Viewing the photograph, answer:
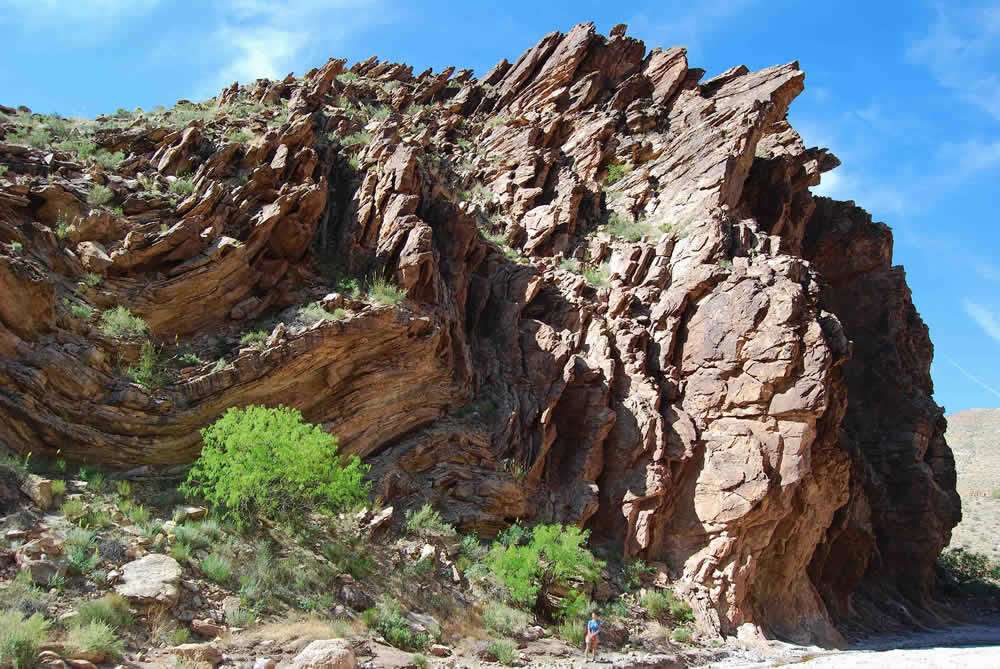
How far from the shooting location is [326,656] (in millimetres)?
10914

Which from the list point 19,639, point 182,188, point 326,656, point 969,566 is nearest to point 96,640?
point 19,639

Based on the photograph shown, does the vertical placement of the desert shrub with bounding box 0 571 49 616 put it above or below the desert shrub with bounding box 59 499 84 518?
below

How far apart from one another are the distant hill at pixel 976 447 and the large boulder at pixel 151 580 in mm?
74022

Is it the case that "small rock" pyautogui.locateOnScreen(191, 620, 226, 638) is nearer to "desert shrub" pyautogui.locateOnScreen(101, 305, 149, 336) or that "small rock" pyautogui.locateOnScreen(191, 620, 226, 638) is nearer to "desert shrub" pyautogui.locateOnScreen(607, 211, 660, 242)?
"desert shrub" pyautogui.locateOnScreen(101, 305, 149, 336)

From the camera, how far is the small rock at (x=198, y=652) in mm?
10359

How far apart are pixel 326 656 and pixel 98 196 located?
14.1m

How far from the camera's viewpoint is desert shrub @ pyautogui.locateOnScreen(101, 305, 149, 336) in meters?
16.7

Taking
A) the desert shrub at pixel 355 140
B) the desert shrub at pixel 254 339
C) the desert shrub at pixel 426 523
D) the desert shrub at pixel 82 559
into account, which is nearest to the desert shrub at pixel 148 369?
the desert shrub at pixel 254 339

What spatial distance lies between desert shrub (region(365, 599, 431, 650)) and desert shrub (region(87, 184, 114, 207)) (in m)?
13.1

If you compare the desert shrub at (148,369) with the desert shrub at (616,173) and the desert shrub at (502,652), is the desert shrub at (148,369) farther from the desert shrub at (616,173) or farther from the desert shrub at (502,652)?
the desert shrub at (616,173)

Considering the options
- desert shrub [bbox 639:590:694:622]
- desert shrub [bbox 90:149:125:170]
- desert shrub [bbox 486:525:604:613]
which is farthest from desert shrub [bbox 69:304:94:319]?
desert shrub [bbox 639:590:694:622]

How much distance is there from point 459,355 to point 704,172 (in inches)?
572

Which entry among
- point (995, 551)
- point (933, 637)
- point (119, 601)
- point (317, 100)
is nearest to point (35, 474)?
point (119, 601)

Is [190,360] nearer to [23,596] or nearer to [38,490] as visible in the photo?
[38,490]
